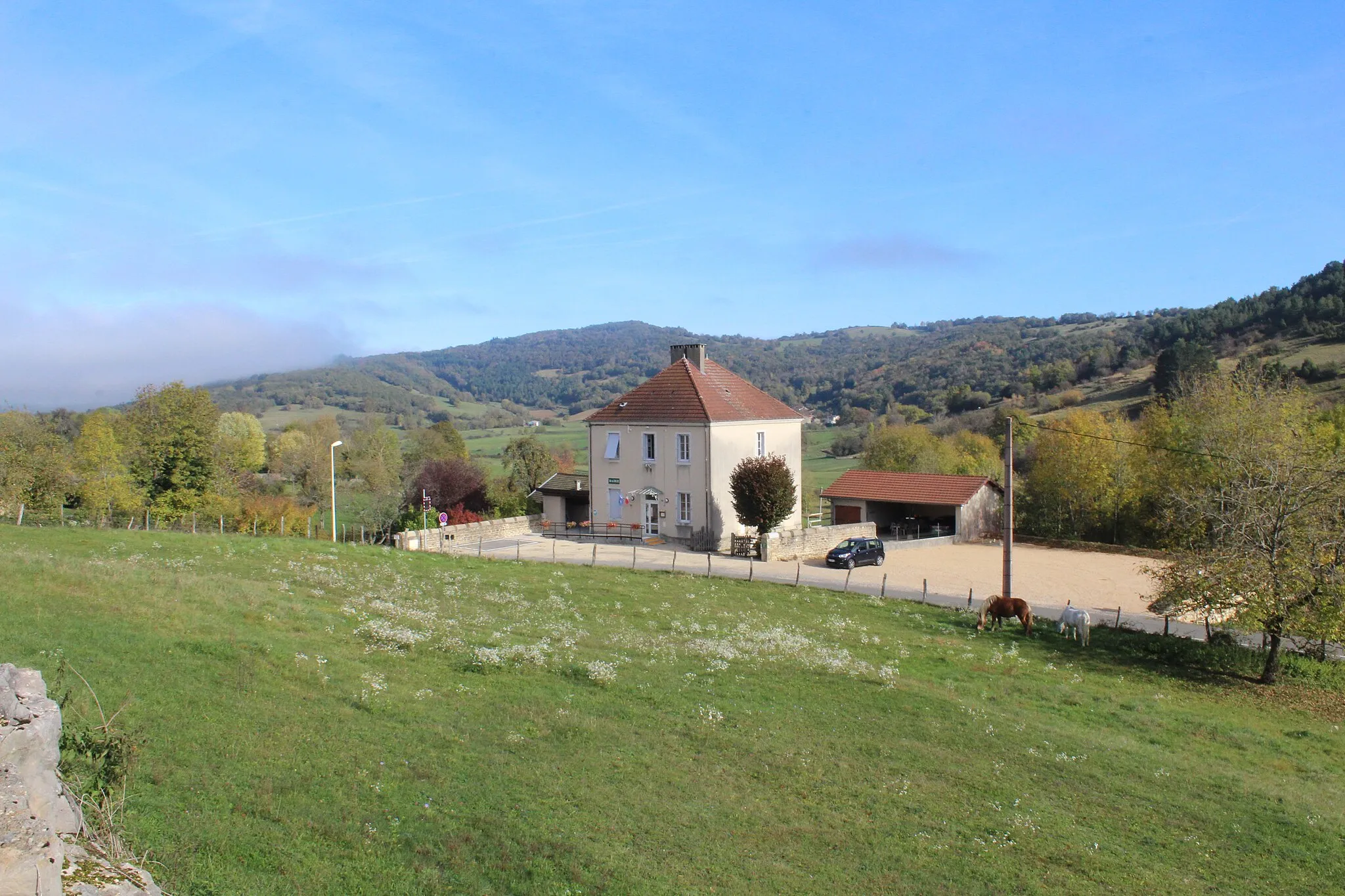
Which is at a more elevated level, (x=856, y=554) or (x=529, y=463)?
(x=529, y=463)

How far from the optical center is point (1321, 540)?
21.2 metres

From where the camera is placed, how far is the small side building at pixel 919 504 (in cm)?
4841

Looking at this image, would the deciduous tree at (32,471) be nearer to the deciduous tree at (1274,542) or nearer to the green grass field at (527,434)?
the green grass field at (527,434)

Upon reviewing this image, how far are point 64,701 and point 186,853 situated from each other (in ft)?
7.70

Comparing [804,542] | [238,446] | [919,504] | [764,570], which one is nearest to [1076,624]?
[764,570]

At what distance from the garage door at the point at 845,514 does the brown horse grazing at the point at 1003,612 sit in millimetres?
25598

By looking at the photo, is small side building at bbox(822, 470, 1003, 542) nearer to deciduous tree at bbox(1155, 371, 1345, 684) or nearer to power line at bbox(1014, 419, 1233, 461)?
power line at bbox(1014, 419, 1233, 461)

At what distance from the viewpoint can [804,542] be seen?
40.7 metres

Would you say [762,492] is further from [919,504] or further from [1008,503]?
[1008,503]

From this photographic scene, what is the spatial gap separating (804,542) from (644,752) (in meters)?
29.1

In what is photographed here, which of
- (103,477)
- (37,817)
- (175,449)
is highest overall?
(175,449)

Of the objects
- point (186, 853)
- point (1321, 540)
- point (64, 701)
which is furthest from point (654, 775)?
point (1321, 540)

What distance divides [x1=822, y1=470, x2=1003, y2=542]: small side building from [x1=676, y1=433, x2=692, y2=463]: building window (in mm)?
12716

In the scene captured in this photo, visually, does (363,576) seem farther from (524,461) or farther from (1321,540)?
Answer: (524,461)
